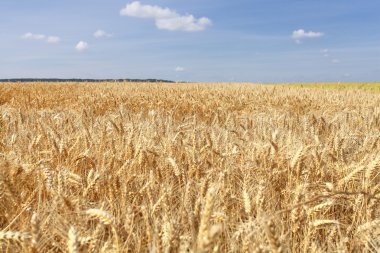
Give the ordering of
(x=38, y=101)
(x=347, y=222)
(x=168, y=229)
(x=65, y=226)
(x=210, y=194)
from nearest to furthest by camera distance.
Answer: (x=210, y=194)
(x=168, y=229)
(x=65, y=226)
(x=347, y=222)
(x=38, y=101)

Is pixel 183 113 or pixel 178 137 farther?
pixel 183 113

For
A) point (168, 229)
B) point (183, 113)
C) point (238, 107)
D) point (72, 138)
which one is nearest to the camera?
point (168, 229)

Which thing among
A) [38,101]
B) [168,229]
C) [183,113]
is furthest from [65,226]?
A: [38,101]

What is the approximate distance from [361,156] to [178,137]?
1.30m

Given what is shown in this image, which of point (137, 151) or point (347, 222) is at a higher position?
point (137, 151)

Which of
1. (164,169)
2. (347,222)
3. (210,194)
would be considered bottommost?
(347,222)

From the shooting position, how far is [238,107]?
8.79 meters

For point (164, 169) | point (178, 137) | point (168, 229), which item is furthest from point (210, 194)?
point (178, 137)

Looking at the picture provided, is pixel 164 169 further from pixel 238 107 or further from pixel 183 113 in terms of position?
pixel 238 107

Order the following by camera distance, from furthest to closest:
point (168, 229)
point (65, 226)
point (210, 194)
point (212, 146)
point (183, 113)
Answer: point (183, 113), point (212, 146), point (65, 226), point (168, 229), point (210, 194)

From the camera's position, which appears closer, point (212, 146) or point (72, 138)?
point (212, 146)

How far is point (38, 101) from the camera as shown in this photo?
9.44 meters

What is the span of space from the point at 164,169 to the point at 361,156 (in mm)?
1423

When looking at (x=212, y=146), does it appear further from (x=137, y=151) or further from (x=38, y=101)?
(x=38, y=101)
